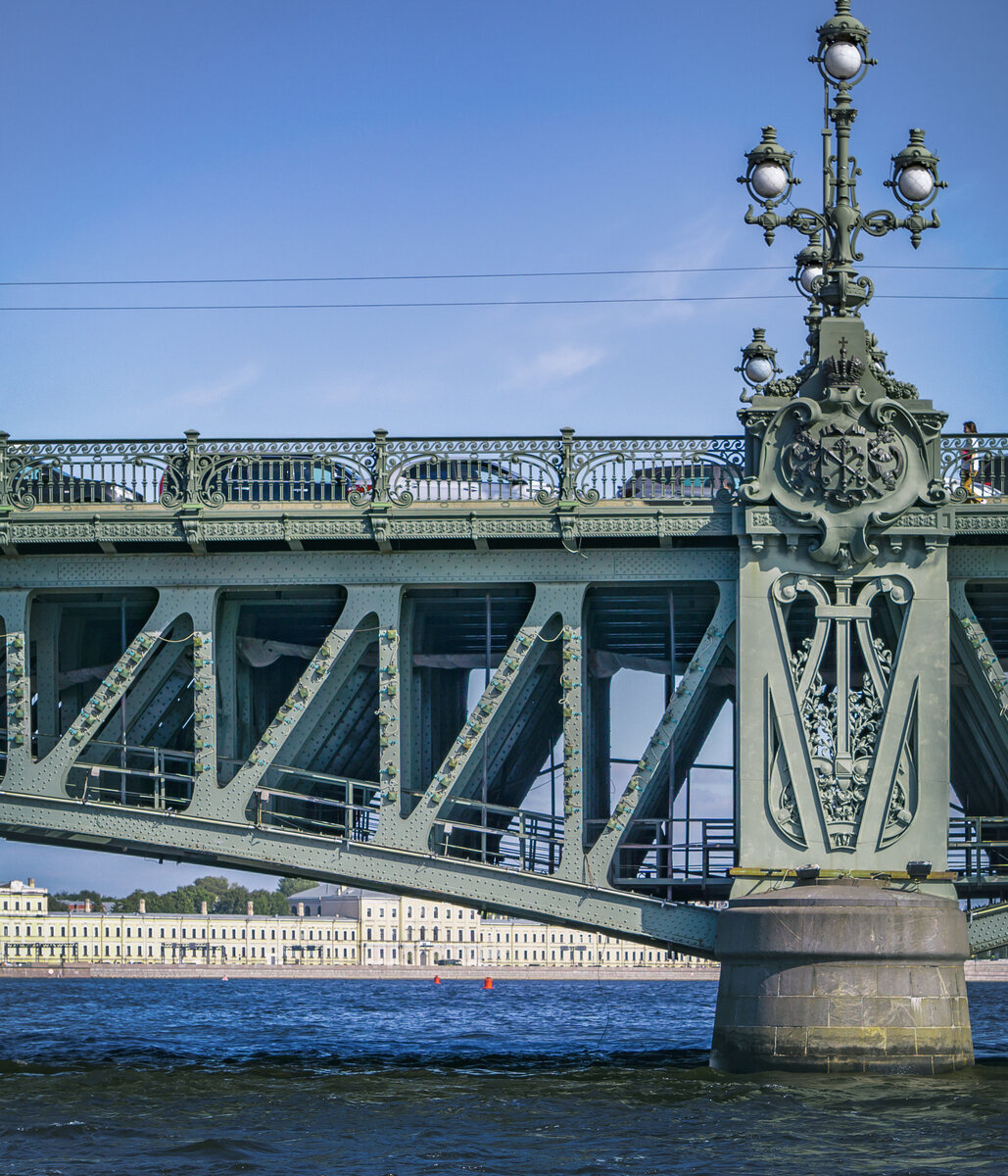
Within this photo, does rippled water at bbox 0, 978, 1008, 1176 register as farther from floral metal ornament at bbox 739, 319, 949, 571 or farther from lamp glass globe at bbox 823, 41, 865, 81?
lamp glass globe at bbox 823, 41, 865, 81

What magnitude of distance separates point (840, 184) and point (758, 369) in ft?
25.3

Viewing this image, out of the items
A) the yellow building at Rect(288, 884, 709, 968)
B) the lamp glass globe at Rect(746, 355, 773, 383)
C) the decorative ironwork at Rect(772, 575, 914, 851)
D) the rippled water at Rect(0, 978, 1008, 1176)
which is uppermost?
the lamp glass globe at Rect(746, 355, 773, 383)

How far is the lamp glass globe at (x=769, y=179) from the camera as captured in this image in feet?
82.3

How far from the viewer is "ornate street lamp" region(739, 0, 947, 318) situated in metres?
25.3

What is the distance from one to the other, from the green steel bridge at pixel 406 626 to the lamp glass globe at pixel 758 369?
256 inches

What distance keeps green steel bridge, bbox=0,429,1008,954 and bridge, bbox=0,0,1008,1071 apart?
54 millimetres

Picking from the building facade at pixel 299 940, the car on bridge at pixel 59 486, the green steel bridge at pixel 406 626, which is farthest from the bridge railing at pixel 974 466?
the building facade at pixel 299 940

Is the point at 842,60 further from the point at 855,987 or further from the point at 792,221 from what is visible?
the point at 855,987

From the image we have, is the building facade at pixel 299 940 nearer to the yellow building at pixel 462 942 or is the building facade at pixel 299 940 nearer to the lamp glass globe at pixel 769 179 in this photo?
the yellow building at pixel 462 942

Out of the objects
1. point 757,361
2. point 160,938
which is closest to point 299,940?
point 160,938

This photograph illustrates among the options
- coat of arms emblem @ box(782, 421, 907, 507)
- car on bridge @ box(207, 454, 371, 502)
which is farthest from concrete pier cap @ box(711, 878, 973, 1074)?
car on bridge @ box(207, 454, 371, 502)

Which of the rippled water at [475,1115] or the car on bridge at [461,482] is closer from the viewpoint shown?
the rippled water at [475,1115]

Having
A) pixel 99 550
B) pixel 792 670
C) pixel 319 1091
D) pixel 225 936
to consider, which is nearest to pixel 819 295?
pixel 792 670

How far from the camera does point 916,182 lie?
25375mm
